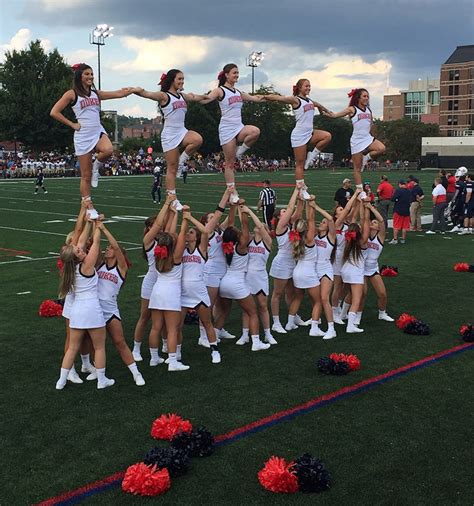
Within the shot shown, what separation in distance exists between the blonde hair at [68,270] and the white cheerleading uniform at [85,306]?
0.23 feet

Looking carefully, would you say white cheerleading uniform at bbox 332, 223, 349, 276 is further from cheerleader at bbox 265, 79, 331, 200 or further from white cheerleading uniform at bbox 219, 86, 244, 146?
white cheerleading uniform at bbox 219, 86, 244, 146

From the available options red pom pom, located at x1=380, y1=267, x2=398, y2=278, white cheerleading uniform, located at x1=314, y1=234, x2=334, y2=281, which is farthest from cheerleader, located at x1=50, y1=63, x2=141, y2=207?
red pom pom, located at x1=380, y1=267, x2=398, y2=278

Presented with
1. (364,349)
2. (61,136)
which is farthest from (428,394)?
(61,136)

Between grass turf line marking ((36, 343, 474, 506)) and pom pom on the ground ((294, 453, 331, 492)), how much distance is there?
92cm

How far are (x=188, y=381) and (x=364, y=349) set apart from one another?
96.3 inches

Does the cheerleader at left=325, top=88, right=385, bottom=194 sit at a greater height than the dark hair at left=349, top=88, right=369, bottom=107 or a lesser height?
lesser

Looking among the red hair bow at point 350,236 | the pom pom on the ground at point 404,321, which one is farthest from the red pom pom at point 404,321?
the red hair bow at point 350,236

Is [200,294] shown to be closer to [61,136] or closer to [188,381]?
[188,381]

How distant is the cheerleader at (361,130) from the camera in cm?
958

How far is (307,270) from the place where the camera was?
28.1ft

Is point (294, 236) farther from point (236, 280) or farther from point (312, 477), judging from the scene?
point (312, 477)

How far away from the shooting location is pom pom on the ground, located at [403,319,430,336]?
8.76 meters

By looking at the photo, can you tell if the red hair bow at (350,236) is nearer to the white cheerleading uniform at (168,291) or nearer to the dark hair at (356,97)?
the dark hair at (356,97)

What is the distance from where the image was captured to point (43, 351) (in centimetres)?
802
